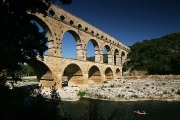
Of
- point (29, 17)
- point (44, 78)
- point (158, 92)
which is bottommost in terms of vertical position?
point (158, 92)

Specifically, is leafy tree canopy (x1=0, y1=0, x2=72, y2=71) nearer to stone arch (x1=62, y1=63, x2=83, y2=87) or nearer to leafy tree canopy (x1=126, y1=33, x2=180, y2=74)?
stone arch (x1=62, y1=63, x2=83, y2=87)

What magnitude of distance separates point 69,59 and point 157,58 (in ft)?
106

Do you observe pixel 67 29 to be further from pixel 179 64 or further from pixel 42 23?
pixel 179 64

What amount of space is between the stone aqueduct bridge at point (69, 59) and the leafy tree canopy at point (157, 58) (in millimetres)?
9353

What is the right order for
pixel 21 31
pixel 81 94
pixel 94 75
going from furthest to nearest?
1. pixel 94 75
2. pixel 81 94
3. pixel 21 31

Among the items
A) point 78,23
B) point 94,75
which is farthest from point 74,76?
point 78,23

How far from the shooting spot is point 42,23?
2475 cm

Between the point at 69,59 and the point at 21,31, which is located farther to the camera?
the point at 69,59

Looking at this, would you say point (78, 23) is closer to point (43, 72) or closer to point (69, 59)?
point (69, 59)

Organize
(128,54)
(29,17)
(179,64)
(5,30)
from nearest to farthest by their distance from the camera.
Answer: (5,30), (29,17), (179,64), (128,54)

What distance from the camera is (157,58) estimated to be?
5253 centimetres

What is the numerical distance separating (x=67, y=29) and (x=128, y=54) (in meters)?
39.9

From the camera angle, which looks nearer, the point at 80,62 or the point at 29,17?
the point at 29,17

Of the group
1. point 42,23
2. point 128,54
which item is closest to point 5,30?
point 42,23
